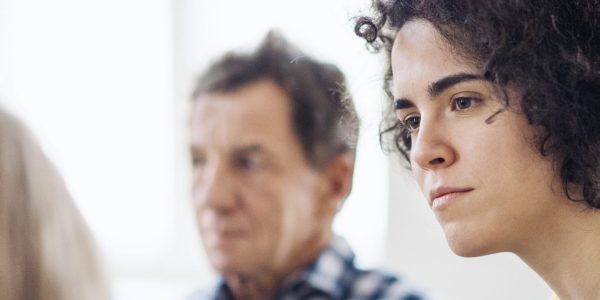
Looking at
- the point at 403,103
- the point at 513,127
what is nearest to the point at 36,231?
the point at 403,103

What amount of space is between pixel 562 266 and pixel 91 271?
1.84 feet

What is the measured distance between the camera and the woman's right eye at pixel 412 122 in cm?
102

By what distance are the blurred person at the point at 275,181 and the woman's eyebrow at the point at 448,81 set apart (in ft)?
2.21

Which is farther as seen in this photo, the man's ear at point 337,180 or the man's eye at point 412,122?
the man's ear at point 337,180

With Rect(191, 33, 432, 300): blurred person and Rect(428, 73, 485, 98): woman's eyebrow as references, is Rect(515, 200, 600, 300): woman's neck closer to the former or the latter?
Rect(428, 73, 485, 98): woman's eyebrow

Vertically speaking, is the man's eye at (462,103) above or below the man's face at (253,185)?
above

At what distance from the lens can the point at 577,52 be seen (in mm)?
899

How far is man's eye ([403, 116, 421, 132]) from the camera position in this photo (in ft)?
3.34

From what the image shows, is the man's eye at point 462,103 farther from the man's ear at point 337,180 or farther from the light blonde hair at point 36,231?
the man's ear at point 337,180

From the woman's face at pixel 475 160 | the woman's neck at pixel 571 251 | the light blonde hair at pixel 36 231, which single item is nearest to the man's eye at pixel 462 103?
the woman's face at pixel 475 160

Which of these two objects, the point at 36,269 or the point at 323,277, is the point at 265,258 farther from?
the point at 36,269

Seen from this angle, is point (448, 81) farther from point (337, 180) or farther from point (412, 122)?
point (337, 180)

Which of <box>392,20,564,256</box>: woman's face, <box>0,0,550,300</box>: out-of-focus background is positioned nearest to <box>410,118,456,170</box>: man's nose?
<box>392,20,564,256</box>: woman's face

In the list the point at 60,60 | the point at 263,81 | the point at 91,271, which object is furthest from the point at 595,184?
the point at 60,60
